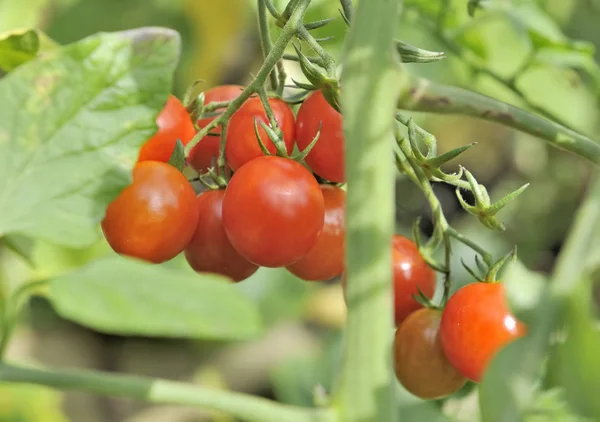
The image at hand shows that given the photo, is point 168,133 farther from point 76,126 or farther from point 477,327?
point 477,327

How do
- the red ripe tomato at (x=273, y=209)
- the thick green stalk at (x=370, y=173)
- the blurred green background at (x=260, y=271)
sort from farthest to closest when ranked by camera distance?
1. the blurred green background at (x=260, y=271)
2. the red ripe tomato at (x=273, y=209)
3. the thick green stalk at (x=370, y=173)

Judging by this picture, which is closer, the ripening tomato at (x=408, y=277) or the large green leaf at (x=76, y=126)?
the large green leaf at (x=76, y=126)

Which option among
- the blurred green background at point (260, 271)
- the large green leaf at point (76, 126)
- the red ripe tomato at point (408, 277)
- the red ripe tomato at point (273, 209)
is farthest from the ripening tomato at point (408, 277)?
the blurred green background at point (260, 271)

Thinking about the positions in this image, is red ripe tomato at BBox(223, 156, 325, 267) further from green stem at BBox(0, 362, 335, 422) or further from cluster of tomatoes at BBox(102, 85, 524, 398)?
green stem at BBox(0, 362, 335, 422)

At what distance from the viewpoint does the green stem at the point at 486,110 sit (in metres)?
0.42

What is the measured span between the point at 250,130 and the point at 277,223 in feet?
0.24

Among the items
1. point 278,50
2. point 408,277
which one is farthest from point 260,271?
point 278,50

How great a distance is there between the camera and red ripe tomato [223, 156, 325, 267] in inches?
19.8

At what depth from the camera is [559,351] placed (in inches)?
13.8

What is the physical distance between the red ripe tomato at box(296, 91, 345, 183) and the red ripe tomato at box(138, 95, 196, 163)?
8 cm

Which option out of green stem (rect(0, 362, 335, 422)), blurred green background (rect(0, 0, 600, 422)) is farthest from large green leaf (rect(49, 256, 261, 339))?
blurred green background (rect(0, 0, 600, 422))

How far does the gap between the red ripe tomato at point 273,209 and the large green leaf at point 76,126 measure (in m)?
0.08

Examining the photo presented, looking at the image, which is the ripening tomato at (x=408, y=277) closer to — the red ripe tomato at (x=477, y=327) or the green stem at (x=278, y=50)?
the red ripe tomato at (x=477, y=327)

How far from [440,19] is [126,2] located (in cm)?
135
